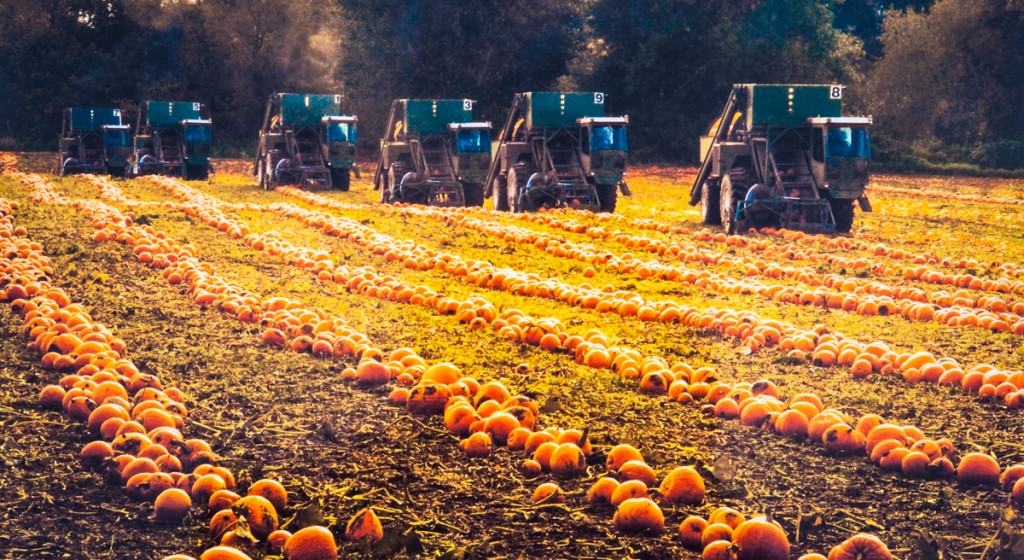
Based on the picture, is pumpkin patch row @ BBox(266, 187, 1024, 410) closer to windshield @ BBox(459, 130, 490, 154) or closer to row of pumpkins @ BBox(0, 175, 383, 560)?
row of pumpkins @ BBox(0, 175, 383, 560)

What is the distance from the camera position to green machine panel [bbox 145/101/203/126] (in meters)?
37.8

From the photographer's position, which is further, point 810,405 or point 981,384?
point 981,384

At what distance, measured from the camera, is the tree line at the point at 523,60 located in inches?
1876

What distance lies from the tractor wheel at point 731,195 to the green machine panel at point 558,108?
5.68 m

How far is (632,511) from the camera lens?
442cm

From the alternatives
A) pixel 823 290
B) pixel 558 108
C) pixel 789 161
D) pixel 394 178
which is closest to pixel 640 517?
pixel 823 290

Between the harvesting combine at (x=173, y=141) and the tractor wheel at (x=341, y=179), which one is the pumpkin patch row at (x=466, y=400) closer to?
the tractor wheel at (x=341, y=179)

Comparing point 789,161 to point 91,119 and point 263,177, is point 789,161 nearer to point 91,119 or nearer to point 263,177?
point 263,177

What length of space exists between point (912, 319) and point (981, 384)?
322cm

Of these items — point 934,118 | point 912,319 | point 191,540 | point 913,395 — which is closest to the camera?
point 191,540

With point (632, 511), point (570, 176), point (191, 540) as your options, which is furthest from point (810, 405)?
point (570, 176)

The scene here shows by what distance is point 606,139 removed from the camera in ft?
75.7

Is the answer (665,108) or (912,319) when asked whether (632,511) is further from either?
(665,108)

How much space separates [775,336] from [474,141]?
57.2ft
